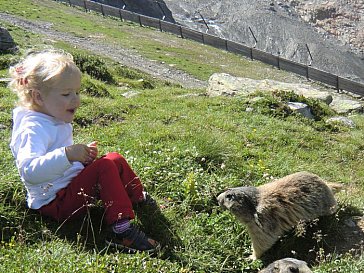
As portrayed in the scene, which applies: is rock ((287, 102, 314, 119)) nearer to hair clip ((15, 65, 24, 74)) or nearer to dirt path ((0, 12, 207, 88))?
hair clip ((15, 65, 24, 74))

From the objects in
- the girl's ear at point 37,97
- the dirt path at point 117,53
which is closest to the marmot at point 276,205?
the girl's ear at point 37,97

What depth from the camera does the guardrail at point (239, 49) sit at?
37.1m

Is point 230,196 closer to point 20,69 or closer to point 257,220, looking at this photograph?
point 257,220

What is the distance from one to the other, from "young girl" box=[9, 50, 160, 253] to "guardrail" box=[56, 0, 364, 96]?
34377 millimetres

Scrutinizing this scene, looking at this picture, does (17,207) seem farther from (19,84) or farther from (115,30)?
(115,30)

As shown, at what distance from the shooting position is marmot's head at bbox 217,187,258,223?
16.7 ft

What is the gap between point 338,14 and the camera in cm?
9019

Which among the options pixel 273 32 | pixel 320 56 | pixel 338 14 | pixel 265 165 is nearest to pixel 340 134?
pixel 265 165

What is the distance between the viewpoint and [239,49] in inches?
1757

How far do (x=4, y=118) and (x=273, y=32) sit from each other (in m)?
74.2

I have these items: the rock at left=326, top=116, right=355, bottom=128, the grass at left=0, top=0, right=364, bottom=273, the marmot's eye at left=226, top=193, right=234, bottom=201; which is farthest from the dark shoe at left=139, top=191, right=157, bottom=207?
the rock at left=326, top=116, right=355, bottom=128

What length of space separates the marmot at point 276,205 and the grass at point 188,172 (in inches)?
8.3

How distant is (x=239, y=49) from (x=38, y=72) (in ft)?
136

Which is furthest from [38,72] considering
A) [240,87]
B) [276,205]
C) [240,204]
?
[240,87]
